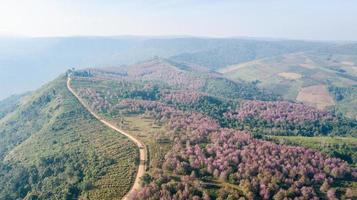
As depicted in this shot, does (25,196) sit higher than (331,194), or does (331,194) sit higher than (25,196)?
(331,194)

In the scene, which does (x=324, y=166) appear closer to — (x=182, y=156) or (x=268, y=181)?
(x=268, y=181)

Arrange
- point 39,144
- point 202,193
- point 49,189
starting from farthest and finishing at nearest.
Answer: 1. point 39,144
2. point 49,189
3. point 202,193

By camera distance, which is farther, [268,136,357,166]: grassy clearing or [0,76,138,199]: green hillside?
[268,136,357,166]: grassy clearing

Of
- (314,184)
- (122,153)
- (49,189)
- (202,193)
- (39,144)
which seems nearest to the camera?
(202,193)

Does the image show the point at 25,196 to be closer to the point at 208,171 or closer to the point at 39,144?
the point at 39,144

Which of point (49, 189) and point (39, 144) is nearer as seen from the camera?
point (49, 189)

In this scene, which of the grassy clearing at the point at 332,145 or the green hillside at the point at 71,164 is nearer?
the green hillside at the point at 71,164

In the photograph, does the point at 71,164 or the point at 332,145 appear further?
the point at 332,145

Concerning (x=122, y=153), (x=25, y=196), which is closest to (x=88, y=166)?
(x=122, y=153)
